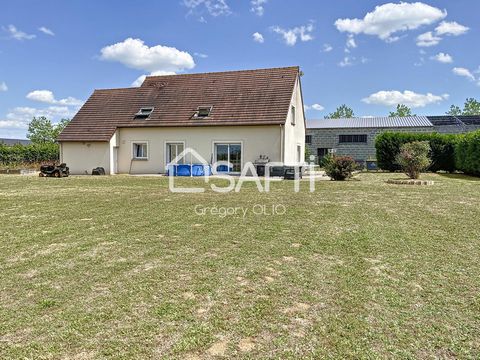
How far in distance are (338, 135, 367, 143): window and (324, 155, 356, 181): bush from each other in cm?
2426

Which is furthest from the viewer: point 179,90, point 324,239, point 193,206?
point 179,90

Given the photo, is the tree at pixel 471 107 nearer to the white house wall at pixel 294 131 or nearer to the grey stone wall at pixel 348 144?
the grey stone wall at pixel 348 144

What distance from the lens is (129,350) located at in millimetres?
2391

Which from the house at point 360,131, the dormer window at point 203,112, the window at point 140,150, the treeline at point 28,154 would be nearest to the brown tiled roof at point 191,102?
the dormer window at point 203,112

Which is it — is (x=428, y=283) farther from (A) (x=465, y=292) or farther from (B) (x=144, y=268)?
(B) (x=144, y=268)

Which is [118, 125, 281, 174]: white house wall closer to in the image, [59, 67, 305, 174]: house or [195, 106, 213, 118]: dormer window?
[59, 67, 305, 174]: house

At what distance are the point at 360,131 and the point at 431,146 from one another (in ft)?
52.2

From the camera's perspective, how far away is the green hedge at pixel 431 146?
22.8 meters

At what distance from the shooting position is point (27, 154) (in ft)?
94.0

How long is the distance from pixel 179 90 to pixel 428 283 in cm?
2231

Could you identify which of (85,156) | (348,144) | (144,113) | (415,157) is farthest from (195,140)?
(348,144)

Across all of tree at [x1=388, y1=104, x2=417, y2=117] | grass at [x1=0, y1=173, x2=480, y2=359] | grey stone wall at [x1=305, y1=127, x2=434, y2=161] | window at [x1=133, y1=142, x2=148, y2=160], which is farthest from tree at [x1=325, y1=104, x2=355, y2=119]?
grass at [x1=0, y1=173, x2=480, y2=359]

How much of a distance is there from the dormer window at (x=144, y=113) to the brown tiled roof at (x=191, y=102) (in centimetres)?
32

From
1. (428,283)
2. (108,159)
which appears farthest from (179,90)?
(428,283)
